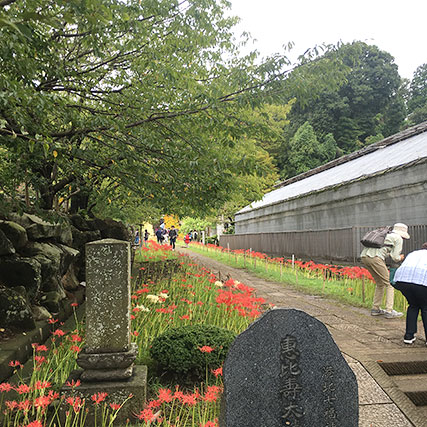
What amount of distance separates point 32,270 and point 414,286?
501cm

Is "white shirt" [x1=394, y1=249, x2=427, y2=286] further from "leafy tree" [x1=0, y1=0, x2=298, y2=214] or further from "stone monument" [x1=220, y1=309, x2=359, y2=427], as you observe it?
"stone monument" [x1=220, y1=309, x2=359, y2=427]

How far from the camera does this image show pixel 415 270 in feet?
16.3

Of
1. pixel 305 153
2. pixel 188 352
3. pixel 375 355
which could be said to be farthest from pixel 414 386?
pixel 305 153

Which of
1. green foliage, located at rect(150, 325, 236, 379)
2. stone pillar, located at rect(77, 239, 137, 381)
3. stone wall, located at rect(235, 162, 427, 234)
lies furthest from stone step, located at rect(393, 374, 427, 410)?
stone wall, located at rect(235, 162, 427, 234)

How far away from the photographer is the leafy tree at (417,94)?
37.4m

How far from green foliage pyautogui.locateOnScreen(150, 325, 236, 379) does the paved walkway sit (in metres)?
1.44

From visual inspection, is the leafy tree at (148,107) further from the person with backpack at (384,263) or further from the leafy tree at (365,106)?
the leafy tree at (365,106)

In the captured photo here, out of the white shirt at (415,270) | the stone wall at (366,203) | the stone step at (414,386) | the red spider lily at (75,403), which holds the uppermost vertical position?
the stone wall at (366,203)

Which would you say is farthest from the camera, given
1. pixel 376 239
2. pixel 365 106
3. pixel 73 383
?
pixel 365 106

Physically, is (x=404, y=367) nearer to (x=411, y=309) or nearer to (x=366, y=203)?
(x=411, y=309)

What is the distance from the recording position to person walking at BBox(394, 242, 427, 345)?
16.0 ft

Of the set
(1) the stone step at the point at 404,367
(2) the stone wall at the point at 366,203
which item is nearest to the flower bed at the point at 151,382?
(1) the stone step at the point at 404,367

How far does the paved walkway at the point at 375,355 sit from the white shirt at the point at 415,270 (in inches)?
33.9

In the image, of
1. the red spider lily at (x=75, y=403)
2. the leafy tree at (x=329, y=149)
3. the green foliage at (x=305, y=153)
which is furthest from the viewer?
the leafy tree at (x=329, y=149)
